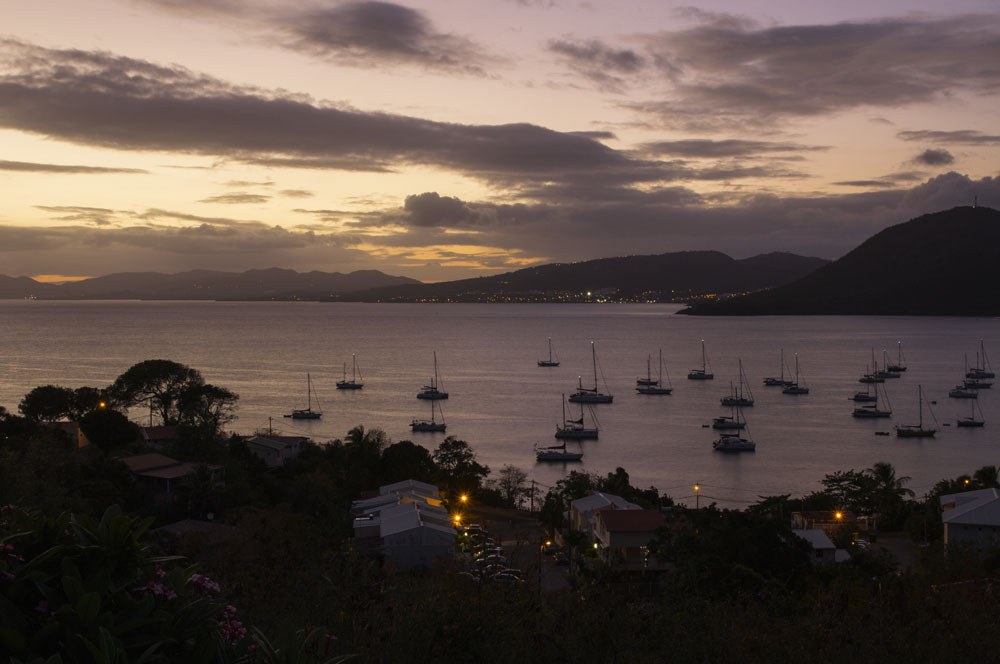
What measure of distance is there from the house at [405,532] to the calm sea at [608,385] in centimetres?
1232

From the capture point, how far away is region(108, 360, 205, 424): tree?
96.3 feet

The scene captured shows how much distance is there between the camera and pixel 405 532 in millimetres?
13453

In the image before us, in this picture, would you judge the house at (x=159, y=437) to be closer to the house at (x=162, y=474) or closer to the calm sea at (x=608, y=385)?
the house at (x=162, y=474)

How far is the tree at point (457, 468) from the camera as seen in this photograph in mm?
21891

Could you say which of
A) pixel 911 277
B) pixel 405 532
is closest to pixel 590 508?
pixel 405 532

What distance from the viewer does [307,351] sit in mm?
80688

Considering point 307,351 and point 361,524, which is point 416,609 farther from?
point 307,351

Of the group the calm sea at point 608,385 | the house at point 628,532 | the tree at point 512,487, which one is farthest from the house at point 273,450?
the house at point 628,532

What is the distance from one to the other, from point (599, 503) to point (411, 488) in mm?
4590

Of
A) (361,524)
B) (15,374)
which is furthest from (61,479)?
(15,374)

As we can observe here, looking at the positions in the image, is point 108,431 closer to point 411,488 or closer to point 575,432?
point 411,488

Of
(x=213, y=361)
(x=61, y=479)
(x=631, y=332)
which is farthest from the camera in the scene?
(x=631, y=332)

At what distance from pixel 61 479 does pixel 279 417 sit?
28.1m

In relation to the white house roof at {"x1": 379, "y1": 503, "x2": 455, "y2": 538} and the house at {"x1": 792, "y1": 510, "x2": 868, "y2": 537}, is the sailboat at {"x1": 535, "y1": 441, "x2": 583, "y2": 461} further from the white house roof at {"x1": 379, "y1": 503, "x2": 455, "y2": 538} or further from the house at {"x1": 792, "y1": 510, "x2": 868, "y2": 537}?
the white house roof at {"x1": 379, "y1": 503, "x2": 455, "y2": 538}
